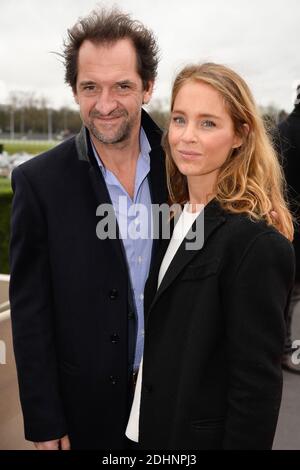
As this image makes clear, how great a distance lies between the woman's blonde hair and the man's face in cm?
31

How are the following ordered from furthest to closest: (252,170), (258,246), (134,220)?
1. (134,220)
2. (252,170)
3. (258,246)

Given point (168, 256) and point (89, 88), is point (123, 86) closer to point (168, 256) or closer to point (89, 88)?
point (89, 88)

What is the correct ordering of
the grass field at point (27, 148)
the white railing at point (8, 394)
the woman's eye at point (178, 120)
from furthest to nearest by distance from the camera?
1. the grass field at point (27, 148)
2. the white railing at point (8, 394)
3. the woman's eye at point (178, 120)

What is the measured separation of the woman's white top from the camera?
1.66m

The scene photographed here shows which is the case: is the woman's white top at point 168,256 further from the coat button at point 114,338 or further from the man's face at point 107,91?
the man's face at point 107,91

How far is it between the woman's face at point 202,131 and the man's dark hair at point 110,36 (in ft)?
1.69

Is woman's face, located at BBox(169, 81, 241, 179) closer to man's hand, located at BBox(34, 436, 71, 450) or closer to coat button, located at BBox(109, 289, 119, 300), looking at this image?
coat button, located at BBox(109, 289, 119, 300)

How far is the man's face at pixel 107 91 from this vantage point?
1883mm

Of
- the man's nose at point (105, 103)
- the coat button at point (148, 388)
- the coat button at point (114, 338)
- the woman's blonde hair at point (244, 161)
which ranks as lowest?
the coat button at point (148, 388)

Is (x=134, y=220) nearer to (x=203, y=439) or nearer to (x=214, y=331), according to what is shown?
(x=214, y=331)

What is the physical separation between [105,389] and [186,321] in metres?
0.57

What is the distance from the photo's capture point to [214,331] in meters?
1.48

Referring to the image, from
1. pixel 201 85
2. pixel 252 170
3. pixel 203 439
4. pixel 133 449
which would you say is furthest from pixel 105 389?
pixel 201 85

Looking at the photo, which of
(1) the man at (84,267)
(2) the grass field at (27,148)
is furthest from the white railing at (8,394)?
(2) the grass field at (27,148)
